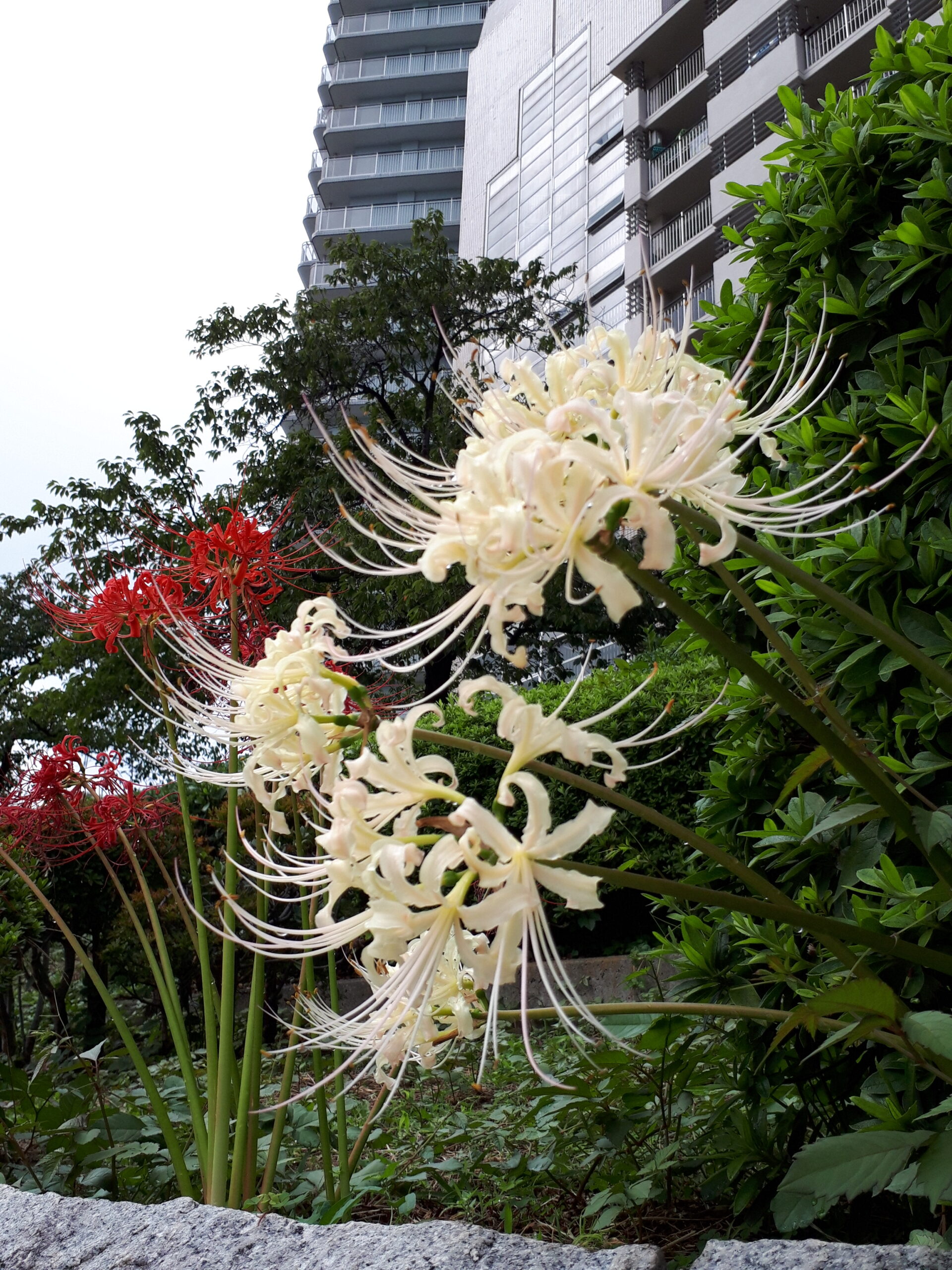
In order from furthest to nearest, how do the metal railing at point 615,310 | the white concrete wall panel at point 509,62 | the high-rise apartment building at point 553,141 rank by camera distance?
the white concrete wall panel at point 509,62 < the high-rise apartment building at point 553,141 < the metal railing at point 615,310

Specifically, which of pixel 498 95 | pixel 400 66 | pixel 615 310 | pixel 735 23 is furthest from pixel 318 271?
pixel 735 23

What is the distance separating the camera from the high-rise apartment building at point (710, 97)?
64.1ft

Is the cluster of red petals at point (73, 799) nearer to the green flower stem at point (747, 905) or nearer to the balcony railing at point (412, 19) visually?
the green flower stem at point (747, 905)

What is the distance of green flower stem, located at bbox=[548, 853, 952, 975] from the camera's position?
0.96m

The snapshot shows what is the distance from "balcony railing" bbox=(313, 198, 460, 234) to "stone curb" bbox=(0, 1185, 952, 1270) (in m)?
40.4

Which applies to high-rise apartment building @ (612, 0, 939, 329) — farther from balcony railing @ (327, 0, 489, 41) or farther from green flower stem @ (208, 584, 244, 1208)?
balcony railing @ (327, 0, 489, 41)

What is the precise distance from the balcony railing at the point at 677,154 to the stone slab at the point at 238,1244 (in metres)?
24.9

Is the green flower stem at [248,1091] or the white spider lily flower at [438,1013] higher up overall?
the white spider lily flower at [438,1013]

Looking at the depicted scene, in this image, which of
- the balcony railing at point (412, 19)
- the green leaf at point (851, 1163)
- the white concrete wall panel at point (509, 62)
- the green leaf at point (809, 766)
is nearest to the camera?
the green leaf at point (851, 1163)

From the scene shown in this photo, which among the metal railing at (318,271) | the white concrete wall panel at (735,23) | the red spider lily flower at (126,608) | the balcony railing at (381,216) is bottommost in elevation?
the red spider lily flower at (126,608)

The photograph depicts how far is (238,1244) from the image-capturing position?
157 centimetres

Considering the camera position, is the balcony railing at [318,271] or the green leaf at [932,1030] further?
the balcony railing at [318,271]

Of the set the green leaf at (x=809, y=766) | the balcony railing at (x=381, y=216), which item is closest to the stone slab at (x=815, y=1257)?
the green leaf at (x=809, y=766)

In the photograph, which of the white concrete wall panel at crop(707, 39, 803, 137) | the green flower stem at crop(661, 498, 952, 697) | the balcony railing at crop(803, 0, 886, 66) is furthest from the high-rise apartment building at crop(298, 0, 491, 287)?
the green flower stem at crop(661, 498, 952, 697)
